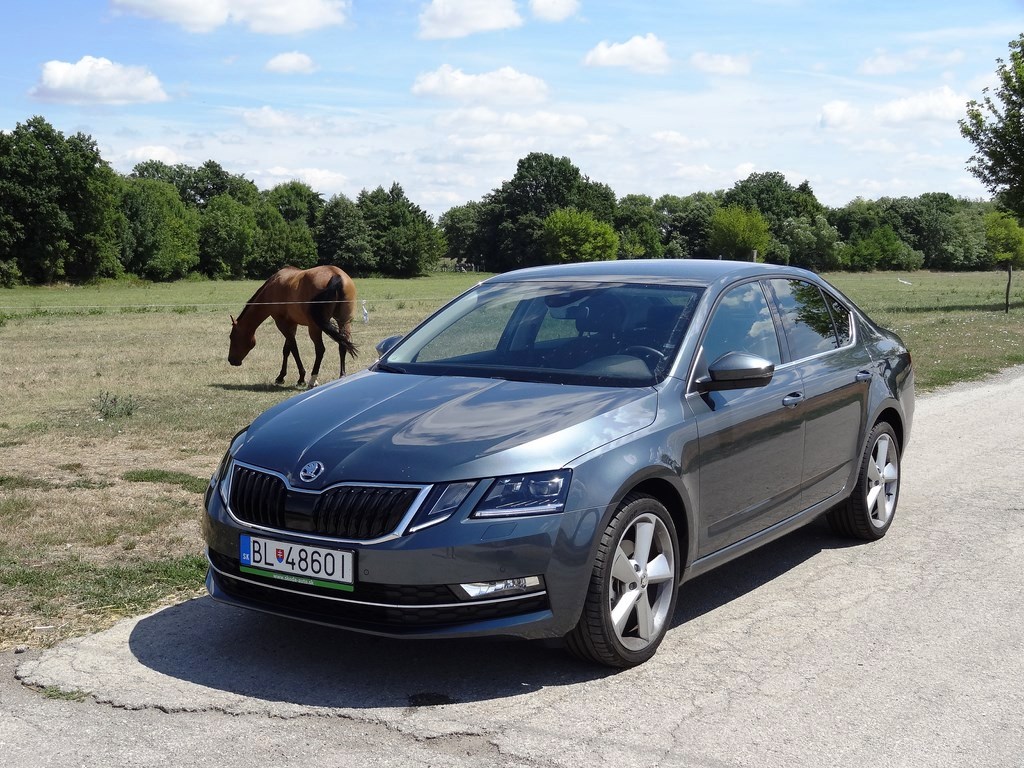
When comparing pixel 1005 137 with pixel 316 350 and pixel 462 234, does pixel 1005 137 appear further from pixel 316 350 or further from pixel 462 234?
pixel 462 234

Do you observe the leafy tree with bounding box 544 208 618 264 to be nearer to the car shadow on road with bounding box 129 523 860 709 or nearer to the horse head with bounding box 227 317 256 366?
the horse head with bounding box 227 317 256 366

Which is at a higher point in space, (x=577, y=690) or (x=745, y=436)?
(x=745, y=436)

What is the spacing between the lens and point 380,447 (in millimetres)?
4438

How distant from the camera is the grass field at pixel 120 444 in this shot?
18.9 ft

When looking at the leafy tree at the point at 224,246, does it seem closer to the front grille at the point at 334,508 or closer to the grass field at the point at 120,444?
the grass field at the point at 120,444

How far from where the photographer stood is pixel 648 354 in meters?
5.29

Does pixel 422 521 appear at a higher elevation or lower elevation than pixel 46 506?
higher

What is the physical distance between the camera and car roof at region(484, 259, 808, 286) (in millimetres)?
5875

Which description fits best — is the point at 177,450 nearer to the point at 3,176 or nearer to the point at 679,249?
the point at 3,176

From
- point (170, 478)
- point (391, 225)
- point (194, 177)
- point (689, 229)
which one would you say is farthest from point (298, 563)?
point (194, 177)

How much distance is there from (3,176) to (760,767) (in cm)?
7786

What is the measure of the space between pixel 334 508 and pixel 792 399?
104 inches

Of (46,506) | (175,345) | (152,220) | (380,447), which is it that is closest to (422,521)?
(380,447)

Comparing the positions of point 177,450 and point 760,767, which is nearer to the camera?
point 760,767
